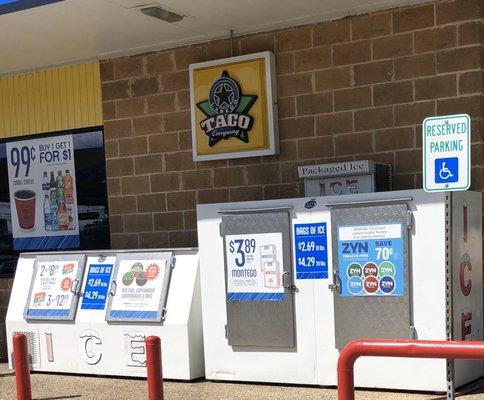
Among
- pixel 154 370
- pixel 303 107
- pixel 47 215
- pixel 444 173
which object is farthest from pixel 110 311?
pixel 444 173

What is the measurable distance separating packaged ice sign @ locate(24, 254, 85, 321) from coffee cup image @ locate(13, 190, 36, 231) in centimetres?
155

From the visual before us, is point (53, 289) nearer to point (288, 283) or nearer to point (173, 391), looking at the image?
point (173, 391)

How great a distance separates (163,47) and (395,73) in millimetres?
3070

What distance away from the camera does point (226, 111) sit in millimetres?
9477

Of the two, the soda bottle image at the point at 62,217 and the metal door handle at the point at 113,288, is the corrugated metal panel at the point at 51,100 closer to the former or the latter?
the soda bottle image at the point at 62,217

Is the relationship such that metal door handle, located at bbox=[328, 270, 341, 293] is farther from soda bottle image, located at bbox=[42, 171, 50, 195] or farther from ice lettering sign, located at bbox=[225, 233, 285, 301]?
soda bottle image, located at bbox=[42, 171, 50, 195]

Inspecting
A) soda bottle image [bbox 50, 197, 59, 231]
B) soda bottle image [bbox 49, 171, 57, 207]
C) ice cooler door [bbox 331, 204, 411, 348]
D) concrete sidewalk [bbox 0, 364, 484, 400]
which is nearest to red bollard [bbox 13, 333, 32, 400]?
concrete sidewalk [bbox 0, 364, 484, 400]

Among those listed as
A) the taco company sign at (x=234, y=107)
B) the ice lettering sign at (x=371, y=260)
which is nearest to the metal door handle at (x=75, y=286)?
the taco company sign at (x=234, y=107)

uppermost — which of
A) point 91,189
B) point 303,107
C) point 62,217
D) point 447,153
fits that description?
point 303,107

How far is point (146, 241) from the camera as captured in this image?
10.3 m

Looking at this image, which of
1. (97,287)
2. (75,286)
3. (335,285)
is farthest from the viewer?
(75,286)

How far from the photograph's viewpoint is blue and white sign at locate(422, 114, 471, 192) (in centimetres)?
589

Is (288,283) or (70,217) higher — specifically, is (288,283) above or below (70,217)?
below

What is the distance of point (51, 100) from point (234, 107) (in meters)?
3.02
